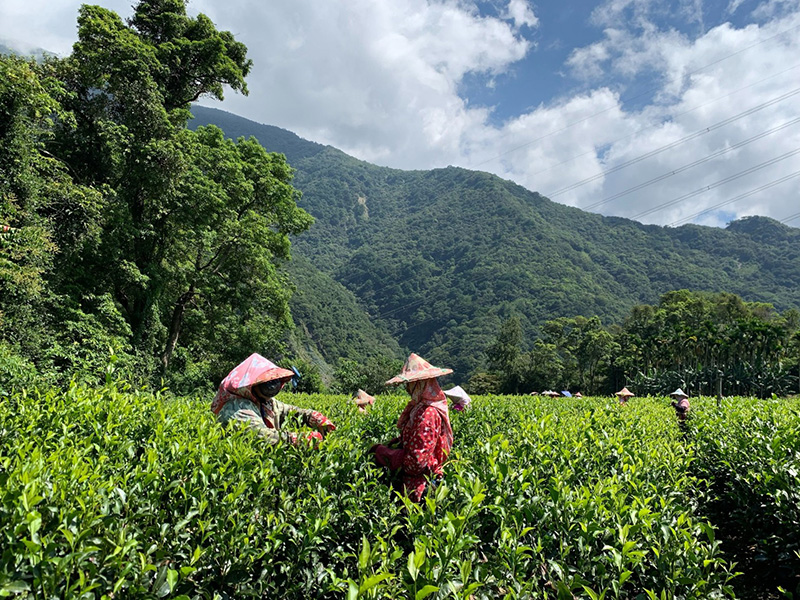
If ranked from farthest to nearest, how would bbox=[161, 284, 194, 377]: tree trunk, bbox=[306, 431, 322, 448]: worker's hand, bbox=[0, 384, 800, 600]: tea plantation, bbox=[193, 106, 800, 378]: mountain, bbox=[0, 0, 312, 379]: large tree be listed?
bbox=[193, 106, 800, 378]: mountain → bbox=[161, 284, 194, 377]: tree trunk → bbox=[0, 0, 312, 379]: large tree → bbox=[306, 431, 322, 448]: worker's hand → bbox=[0, 384, 800, 600]: tea plantation

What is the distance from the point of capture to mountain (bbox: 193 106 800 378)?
8938 centimetres

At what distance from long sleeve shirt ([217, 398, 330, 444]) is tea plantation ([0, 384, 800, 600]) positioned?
5.7 inches

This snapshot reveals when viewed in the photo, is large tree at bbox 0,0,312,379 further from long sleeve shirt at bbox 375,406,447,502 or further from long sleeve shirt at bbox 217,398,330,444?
long sleeve shirt at bbox 375,406,447,502

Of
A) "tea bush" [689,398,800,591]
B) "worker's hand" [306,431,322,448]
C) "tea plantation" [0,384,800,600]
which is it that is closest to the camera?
"tea plantation" [0,384,800,600]

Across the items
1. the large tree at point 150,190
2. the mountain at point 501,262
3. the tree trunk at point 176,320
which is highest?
the mountain at point 501,262

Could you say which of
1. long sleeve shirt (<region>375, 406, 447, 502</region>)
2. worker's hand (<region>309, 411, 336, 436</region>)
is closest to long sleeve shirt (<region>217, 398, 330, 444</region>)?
worker's hand (<region>309, 411, 336, 436</region>)

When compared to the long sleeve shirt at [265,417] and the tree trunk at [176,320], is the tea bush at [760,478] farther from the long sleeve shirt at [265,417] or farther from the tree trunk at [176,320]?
the tree trunk at [176,320]

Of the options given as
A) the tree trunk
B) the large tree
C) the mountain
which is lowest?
the tree trunk

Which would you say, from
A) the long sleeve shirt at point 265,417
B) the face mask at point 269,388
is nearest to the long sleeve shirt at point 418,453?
the long sleeve shirt at point 265,417

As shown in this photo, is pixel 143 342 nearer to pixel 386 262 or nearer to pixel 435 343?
pixel 435 343

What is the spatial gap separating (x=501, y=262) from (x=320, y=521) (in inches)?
4314

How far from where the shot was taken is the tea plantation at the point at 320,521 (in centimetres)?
170

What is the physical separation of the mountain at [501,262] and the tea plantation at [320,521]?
70184mm

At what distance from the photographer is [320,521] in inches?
90.3
